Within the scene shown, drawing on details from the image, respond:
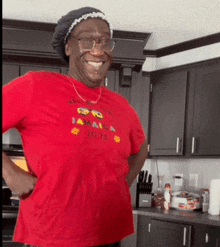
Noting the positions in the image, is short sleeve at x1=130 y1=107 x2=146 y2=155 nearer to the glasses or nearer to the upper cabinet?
the glasses

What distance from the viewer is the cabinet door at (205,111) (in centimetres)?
276

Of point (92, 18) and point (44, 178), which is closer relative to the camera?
point (44, 178)

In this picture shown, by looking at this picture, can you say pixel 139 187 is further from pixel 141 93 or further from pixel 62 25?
pixel 62 25

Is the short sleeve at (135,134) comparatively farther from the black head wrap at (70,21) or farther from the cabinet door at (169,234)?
the cabinet door at (169,234)

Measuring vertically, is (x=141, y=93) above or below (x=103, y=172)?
above

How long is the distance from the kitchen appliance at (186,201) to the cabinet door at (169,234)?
0.27m

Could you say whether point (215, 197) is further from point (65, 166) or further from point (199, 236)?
point (65, 166)

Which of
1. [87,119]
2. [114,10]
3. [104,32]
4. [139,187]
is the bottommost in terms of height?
[139,187]

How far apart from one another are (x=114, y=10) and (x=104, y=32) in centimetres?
155

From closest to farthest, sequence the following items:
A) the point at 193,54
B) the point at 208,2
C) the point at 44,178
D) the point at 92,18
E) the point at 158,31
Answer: the point at 44,178, the point at 92,18, the point at 208,2, the point at 158,31, the point at 193,54

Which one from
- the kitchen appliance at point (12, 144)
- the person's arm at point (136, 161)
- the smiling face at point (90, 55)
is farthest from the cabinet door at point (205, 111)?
the smiling face at point (90, 55)

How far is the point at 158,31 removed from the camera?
2875mm

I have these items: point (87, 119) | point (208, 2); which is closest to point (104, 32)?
point (87, 119)

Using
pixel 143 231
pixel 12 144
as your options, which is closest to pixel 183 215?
pixel 143 231
